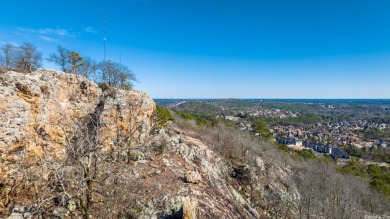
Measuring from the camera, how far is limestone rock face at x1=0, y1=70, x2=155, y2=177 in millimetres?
11320

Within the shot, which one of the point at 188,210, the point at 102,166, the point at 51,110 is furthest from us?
the point at 51,110

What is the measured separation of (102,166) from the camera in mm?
12031

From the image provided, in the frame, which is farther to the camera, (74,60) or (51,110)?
(74,60)

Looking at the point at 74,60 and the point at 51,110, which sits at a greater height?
the point at 74,60

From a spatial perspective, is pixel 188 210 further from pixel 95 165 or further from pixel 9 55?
pixel 9 55

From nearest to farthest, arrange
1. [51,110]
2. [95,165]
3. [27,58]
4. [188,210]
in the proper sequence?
[95,165]
[188,210]
[51,110]
[27,58]

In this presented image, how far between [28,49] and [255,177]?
3489 cm

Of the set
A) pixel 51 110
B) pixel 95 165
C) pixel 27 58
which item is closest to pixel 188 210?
pixel 95 165

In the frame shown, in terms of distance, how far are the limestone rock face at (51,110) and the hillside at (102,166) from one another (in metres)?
0.05

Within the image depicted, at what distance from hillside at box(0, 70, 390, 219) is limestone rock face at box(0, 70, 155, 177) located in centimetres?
5

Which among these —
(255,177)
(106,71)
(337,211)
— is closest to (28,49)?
(106,71)

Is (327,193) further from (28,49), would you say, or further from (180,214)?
(28,49)

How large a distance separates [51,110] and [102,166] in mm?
6200

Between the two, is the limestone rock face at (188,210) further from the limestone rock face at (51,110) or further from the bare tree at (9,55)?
the bare tree at (9,55)
